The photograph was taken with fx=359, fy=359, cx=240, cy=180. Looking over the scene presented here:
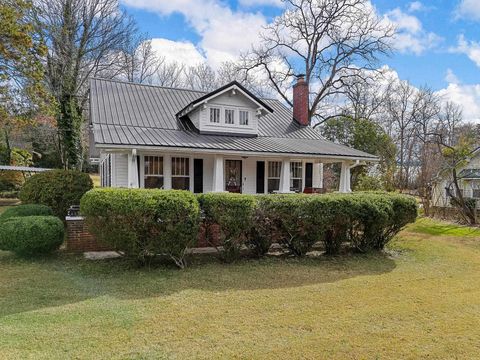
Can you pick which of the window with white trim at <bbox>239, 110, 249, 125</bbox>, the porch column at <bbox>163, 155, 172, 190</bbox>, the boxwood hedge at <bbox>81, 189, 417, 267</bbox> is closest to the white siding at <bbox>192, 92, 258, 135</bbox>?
the window with white trim at <bbox>239, 110, 249, 125</bbox>

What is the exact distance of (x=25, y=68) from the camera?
1262cm

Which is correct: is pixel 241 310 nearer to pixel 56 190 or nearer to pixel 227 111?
pixel 56 190

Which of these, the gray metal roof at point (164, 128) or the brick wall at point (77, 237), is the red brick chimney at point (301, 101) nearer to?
the gray metal roof at point (164, 128)

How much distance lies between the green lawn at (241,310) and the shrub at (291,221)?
1.74 feet

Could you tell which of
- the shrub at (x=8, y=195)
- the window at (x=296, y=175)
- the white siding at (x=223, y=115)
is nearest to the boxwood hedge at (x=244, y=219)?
the window at (x=296, y=175)

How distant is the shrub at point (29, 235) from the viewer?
26.9 ft

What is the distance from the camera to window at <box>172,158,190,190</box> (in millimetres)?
13984

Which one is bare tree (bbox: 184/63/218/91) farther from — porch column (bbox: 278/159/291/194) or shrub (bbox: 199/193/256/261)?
shrub (bbox: 199/193/256/261)

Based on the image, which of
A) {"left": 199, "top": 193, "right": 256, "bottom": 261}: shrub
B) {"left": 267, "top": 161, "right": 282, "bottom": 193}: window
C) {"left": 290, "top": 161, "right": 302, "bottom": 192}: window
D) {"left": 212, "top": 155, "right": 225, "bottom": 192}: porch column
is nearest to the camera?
{"left": 199, "top": 193, "right": 256, "bottom": 261}: shrub

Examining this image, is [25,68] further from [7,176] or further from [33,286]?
[7,176]

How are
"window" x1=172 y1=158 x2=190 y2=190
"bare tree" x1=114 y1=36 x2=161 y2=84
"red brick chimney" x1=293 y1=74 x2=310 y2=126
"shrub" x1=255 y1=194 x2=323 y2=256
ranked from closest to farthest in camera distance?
"shrub" x1=255 y1=194 x2=323 y2=256 < "window" x1=172 y1=158 x2=190 y2=190 < "red brick chimney" x1=293 y1=74 x2=310 y2=126 < "bare tree" x1=114 y1=36 x2=161 y2=84

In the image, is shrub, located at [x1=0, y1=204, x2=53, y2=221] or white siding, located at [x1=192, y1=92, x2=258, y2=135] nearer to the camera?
shrub, located at [x1=0, y1=204, x2=53, y2=221]

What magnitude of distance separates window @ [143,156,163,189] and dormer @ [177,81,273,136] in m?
2.24

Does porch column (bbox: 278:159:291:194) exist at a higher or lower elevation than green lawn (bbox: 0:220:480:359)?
higher
